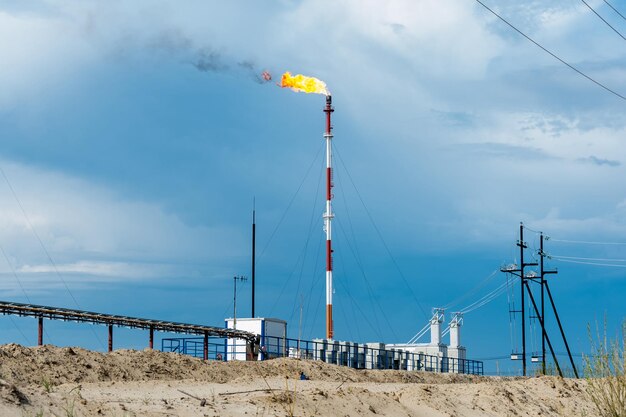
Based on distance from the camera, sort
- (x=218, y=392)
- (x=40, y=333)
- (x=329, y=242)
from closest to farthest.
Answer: (x=218, y=392)
(x=40, y=333)
(x=329, y=242)

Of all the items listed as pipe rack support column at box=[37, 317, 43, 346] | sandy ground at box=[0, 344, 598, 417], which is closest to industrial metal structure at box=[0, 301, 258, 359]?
pipe rack support column at box=[37, 317, 43, 346]

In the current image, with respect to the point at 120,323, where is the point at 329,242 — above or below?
above

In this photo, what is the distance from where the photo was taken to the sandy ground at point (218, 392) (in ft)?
58.2

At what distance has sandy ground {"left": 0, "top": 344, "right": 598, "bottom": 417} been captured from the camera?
1773 cm

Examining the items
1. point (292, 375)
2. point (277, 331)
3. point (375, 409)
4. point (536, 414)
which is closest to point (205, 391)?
point (375, 409)

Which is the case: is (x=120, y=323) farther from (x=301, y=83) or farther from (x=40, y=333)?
(x=301, y=83)

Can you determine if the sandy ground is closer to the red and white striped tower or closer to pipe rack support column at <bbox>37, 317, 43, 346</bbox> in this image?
pipe rack support column at <bbox>37, 317, 43, 346</bbox>

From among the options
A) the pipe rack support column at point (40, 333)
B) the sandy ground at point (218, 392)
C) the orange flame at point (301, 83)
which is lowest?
the sandy ground at point (218, 392)

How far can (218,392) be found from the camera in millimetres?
23344

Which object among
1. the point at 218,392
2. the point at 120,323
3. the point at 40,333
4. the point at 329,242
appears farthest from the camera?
the point at 329,242

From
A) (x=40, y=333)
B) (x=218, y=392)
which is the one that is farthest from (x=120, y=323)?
(x=218, y=392)

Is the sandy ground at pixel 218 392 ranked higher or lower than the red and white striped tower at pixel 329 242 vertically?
lower

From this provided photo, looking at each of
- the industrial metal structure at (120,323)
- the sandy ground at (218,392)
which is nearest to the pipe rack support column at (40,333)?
the industrial metal structure at (120,323)

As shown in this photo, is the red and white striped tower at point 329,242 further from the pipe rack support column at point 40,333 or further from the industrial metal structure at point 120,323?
the pipe rack support column at point 40,333
